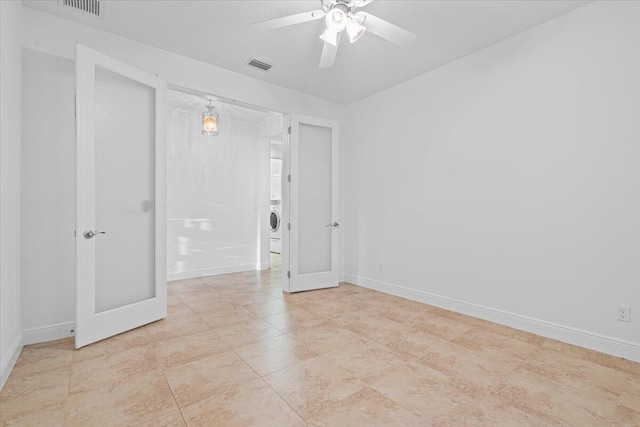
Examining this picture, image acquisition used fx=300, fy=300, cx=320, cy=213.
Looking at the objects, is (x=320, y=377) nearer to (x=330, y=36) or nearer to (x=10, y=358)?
(x=10, y=358)

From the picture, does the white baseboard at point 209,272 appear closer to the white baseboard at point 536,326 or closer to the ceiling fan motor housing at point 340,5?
the white baseboard at point 536,326

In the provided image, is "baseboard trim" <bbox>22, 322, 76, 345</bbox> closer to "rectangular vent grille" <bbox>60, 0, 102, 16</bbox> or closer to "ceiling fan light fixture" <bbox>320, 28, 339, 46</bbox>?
"rectangular vent grille" <bbox>60, 0, 102, 16</bbox>

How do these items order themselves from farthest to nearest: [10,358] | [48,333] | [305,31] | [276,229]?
[276,229], [305,31], [48,333], [10,358]

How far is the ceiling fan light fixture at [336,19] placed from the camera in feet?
6.96

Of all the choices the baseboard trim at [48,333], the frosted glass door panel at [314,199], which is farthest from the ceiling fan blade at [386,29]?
the baseboard trim at [48,333]

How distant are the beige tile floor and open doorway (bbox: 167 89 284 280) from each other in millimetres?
2087

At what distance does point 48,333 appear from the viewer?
246 cm

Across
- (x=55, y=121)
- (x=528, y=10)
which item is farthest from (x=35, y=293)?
(x=528, y=10)

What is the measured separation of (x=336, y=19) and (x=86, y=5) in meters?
2.04

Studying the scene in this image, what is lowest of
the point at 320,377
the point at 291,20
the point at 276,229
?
the point at 320,377

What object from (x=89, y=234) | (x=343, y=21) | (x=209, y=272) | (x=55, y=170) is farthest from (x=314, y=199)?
(x=55, y=170)

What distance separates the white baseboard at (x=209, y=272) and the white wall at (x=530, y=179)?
2.65 m

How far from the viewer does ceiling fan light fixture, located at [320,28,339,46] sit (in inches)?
87.2

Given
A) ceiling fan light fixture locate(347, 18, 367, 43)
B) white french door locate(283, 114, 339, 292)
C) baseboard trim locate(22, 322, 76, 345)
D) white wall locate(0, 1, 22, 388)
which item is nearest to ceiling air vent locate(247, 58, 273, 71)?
white french door locate(283, 114, 339, 292)
